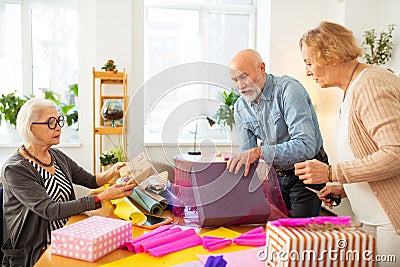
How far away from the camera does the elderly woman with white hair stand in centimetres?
176

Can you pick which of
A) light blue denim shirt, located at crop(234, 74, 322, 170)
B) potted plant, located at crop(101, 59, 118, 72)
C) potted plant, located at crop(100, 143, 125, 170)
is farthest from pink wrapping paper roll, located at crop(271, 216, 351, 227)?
potted plant, located at crop(101, 59, 118, 72)

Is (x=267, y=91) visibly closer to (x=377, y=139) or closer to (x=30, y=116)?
(x=377, y=139)

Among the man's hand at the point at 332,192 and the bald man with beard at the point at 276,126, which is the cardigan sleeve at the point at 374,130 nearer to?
the man's hand at the point at 332,192

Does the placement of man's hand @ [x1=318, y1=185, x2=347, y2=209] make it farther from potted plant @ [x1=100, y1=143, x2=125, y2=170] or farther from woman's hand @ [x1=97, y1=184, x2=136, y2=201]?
potted plant @ [x1=100, y1=143, x2=125, y2=170]

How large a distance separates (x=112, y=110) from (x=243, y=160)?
213 cm

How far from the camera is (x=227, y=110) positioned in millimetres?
1558

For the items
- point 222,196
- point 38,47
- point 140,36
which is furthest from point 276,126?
point 38,47

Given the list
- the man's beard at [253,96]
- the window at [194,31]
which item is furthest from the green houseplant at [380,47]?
the man's beard at [253,96]

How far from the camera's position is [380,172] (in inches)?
49.4

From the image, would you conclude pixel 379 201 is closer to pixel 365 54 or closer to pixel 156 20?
pixel 365 54

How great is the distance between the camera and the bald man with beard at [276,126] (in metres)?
1.57

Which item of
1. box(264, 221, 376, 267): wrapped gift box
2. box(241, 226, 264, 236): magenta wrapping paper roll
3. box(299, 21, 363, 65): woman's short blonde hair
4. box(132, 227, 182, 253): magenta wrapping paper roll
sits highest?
box(299, 21, 363, 65): woman's short blonde hair

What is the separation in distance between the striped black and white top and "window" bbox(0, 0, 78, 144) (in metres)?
2.01

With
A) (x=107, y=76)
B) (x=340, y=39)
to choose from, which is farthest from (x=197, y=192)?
(x=107, y=76)
